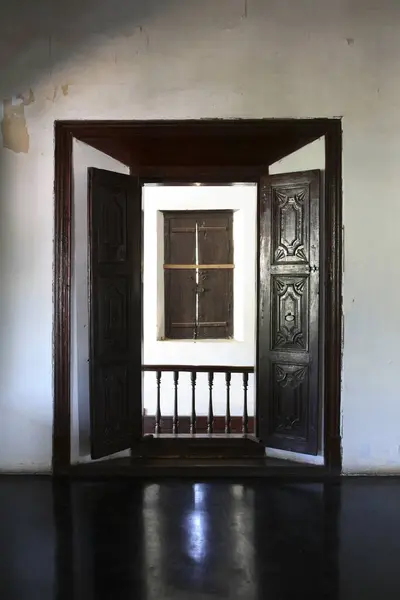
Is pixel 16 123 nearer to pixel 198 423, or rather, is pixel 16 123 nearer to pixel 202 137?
pixel 202 137

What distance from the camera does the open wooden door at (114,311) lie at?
13.7ft

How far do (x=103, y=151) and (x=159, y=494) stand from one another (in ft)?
7.96

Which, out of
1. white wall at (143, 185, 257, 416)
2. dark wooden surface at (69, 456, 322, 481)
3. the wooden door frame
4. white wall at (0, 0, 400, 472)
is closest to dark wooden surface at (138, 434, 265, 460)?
dark wooden surface at (69, 456, 322, 481)

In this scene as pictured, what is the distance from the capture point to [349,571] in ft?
9.13

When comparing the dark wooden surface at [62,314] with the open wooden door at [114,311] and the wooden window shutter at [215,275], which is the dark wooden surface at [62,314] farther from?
the wooden window shutter at [215,275]

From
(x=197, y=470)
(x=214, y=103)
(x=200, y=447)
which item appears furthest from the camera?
(x=200, y=447)

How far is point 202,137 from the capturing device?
13.8 feet

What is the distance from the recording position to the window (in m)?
6.95

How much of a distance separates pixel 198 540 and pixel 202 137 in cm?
262

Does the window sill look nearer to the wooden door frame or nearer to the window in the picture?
the window

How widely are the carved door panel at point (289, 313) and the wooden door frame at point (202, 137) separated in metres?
0.10

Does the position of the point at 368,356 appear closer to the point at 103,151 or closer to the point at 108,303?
the point at 108,303

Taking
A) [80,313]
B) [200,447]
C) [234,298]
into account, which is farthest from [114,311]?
[234,298]

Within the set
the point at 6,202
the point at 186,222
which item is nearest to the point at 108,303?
the point at 6,202
